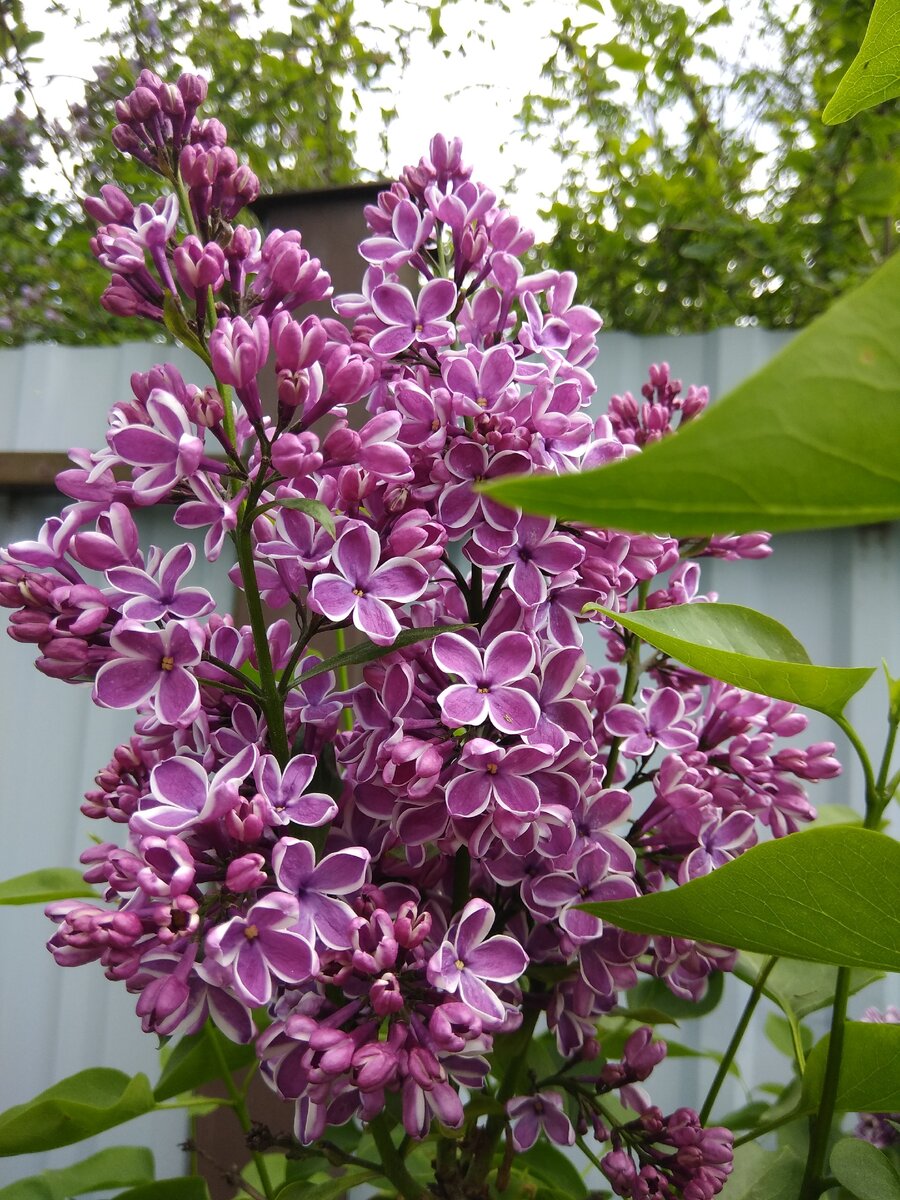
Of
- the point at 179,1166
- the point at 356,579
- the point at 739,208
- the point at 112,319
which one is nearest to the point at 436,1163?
the point at 356,579

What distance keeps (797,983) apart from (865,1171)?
17 cm

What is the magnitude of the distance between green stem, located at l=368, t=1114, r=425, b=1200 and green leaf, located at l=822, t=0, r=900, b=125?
0.47 meters

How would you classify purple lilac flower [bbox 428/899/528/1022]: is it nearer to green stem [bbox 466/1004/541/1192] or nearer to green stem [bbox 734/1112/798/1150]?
green stem [bbox 466/1004/541/1192]

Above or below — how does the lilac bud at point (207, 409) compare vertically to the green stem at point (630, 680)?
above

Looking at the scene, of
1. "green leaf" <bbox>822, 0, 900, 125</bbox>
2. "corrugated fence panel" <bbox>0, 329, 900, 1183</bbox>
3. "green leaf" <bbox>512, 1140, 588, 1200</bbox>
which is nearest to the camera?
"green leaf" <bbox>822, 0, 900, 125</bbox>

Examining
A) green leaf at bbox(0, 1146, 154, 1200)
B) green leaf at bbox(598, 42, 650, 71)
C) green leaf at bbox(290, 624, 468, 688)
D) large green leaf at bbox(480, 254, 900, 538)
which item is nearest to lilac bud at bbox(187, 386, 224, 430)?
green leaf at bbox(290, 624, 468, 688)

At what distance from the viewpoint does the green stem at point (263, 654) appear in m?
0.37

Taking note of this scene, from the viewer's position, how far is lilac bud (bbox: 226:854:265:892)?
34cm

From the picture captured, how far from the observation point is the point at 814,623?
1.03m

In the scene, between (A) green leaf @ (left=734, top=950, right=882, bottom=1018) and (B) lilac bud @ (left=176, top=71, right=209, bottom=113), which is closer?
(B) lilac bud @ (left=176, top=71, right=209, bottom=113)

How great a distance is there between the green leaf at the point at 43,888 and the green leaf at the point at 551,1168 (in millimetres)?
370

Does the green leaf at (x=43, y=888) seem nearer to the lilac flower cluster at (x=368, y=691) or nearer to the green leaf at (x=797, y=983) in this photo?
the lilac flower cluster at (x=368, y=691)

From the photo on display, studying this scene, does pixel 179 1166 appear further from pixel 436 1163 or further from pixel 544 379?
pixel 544 379

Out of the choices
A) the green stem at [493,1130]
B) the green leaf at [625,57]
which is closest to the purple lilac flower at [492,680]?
Answer: the green stem at [493,1130]
